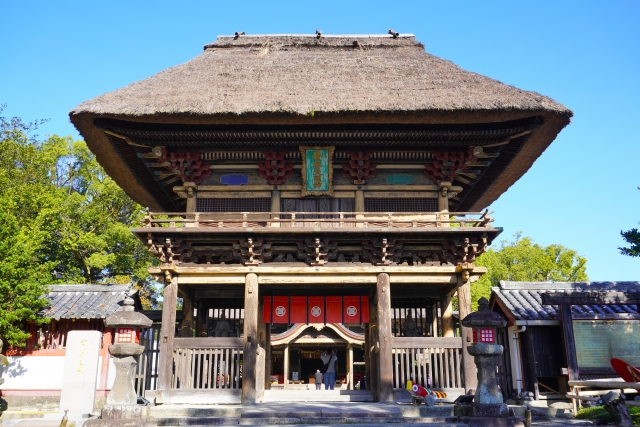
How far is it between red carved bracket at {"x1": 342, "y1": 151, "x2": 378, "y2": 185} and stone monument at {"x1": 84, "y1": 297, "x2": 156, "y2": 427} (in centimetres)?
687

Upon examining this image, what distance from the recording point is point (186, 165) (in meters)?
14.4

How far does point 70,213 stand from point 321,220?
19136 millimetres

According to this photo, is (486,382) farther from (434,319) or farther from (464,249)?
(434,319)

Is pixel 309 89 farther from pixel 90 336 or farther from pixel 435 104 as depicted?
pixel 90 336

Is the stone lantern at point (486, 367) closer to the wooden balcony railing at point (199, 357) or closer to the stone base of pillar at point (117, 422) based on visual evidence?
the wooden balcony railing at point (199, 357)

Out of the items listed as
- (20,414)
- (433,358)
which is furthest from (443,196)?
(20,414)

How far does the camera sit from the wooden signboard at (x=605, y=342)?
1332cm

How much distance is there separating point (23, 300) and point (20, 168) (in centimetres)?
1216

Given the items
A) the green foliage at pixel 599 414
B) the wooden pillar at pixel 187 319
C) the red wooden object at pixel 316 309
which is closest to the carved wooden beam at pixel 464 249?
the red wooden object at pixel 316 309

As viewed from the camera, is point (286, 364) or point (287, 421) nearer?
point (287, 421)

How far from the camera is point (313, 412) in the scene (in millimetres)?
10305

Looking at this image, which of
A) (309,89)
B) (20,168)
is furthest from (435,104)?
(20,168)

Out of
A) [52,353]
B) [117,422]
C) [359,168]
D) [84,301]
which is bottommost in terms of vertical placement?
[117,422]

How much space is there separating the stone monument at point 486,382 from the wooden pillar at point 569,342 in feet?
14.7
